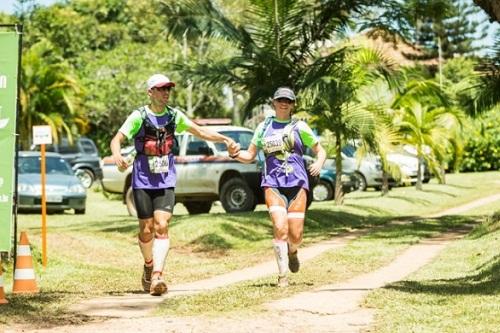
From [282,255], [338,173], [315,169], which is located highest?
[315,169]

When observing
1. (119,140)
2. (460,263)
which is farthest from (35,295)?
(460,263)

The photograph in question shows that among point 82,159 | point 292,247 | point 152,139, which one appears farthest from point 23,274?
point 82,159

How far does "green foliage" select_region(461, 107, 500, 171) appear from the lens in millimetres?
47594

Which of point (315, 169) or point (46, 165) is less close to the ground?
point (315, 169)

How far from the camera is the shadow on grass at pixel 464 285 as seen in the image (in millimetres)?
9266

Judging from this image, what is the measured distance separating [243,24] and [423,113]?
13.1 meters

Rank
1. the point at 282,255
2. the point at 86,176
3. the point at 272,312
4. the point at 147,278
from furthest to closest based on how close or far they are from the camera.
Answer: the point at 86,176, the point at 147,278, the point at 282,255, the point at 272,312

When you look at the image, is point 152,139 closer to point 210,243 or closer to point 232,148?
point 232,148

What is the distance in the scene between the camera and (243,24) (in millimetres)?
19750

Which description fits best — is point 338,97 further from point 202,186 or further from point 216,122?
point 216,122

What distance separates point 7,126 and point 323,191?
65.7 ft

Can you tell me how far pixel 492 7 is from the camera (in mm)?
8844

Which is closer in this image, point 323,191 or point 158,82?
point 158,82

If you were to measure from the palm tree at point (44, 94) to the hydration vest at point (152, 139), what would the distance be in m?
31.7
